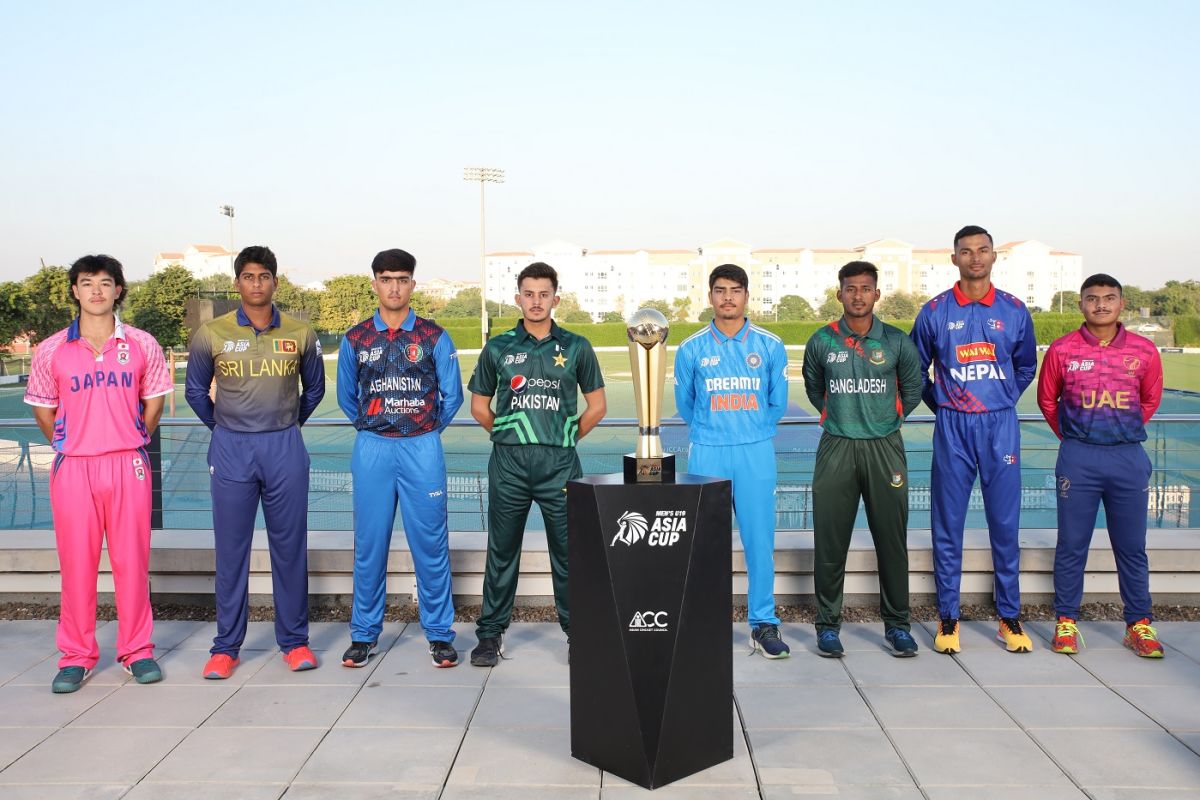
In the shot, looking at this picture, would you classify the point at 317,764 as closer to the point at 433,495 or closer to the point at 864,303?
the point at 433,495

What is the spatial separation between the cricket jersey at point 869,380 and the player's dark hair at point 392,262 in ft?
5.84

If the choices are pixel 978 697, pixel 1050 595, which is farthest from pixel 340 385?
pixel 1050 595

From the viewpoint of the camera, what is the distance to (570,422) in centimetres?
409

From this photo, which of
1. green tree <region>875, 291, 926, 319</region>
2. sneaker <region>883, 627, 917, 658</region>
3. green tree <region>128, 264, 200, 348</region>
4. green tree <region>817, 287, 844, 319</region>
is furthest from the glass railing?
green tree <region>817, 287, 844, 319</region>

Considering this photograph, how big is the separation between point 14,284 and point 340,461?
81.5ft

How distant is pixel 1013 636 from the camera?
4.18 metres

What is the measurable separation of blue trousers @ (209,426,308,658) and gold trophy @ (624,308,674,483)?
1716mm

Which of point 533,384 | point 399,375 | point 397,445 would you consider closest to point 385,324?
point 399,375

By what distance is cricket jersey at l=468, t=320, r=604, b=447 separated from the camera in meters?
4.02

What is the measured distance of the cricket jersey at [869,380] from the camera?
13.6 ft

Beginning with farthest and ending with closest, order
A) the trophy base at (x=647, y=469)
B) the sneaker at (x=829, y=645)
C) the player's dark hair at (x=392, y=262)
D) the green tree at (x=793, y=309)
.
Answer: the green tree at (x=793, y=309) < the sneaker at (x=829, y=645) < the player's dark hair at (x=392, y=262) < the trophy base at (x=647, y=469)

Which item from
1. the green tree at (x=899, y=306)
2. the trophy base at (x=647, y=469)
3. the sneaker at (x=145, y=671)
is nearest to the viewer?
the trophy base at (x=647, y=469)

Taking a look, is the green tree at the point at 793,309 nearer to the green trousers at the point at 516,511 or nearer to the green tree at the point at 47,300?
the green tree at the point at 47,300

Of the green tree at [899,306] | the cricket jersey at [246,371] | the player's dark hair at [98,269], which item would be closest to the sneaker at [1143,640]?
the cricket jersey at [246,371]
